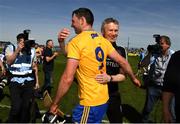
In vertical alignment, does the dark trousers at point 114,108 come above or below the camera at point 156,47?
below

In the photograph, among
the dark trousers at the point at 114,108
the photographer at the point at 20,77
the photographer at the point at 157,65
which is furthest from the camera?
the photographer at the point at 157,65

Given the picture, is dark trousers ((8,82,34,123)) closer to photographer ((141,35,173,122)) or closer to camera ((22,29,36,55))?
camera ((22,29,36,55))

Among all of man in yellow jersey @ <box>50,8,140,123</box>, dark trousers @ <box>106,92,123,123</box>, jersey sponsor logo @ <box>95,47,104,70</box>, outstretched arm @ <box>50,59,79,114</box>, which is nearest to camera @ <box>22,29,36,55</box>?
dark trousers @ <box>106,92,123,123</box>

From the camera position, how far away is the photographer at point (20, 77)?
7727mm

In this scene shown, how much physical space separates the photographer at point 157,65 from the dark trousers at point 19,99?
2635 mm

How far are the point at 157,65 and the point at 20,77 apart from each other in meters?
3.15

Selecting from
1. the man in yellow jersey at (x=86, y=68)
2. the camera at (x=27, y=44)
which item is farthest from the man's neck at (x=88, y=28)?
the camera at (x=27, y=44)

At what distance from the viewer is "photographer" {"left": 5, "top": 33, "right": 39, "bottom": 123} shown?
7727 millimetres

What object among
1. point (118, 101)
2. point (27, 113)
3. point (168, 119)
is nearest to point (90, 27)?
point (168, 119)

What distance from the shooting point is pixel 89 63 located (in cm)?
455

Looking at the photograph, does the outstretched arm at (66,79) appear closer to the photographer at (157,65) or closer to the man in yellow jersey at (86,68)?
the man in yellow jersey at (86,68)

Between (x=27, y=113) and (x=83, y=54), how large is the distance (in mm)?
4328

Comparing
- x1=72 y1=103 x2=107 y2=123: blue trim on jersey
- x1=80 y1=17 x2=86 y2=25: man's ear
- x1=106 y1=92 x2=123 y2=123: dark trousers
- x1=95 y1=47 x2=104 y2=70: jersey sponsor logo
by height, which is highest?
x1=80 y1=17 x2=86 y2=25: man's ear

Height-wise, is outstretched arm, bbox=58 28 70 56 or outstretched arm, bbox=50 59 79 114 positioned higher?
outstretched arm, bbox=58 28 70 56
